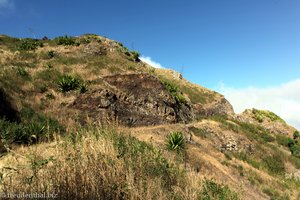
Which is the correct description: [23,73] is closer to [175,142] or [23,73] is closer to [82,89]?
[82,89]

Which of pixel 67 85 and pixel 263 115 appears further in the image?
pixel 263 115

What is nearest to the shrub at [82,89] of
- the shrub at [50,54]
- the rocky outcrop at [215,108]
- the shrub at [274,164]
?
the shrub at [50,54]

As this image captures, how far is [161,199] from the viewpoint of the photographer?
16.4 feet

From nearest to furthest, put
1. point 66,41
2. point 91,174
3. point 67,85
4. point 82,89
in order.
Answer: point 91,174 < point 82,89 < point 67,85 < point 66,41

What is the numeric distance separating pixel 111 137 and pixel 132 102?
55.8 ft

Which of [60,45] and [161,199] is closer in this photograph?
[161,199]

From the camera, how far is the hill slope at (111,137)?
4.87 metres

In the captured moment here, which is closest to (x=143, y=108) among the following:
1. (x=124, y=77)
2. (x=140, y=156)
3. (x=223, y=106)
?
(x=124, y=77)

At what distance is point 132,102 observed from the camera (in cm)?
2334

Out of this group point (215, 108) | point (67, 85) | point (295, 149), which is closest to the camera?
point (67, 85)

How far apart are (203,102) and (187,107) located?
1247 centimetres

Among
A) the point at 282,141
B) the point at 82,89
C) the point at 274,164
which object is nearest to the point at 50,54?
the point at 82,89

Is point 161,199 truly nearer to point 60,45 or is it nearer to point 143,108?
point 143,108

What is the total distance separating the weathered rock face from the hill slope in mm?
96
